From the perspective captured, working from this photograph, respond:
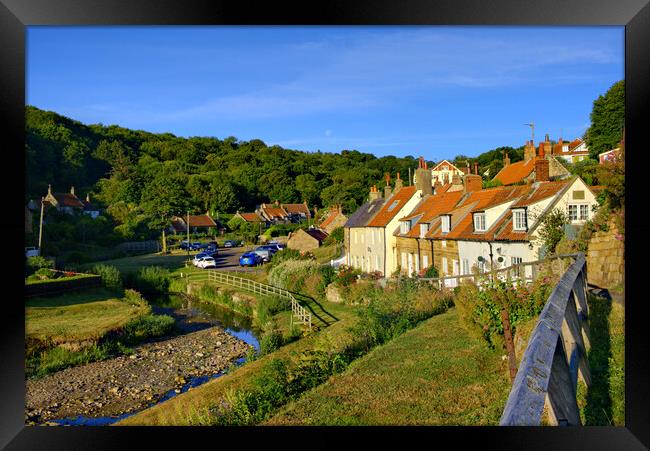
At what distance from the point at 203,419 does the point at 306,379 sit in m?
1.61

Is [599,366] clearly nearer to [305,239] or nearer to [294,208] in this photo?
[294,208]

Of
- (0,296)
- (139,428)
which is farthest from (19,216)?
(139,428)

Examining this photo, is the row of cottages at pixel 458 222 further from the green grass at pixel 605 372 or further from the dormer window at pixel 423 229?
the green grass at pixel 605 372

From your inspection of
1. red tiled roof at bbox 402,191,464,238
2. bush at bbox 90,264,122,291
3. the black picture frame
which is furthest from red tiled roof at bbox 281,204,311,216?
the black picture frame

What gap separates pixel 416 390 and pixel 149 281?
11.0m

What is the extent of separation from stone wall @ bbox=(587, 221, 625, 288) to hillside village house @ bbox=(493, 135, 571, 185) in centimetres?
423

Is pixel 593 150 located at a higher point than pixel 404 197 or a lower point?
higher

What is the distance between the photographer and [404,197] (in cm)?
1775

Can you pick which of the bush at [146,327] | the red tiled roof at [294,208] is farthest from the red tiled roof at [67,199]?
the red tiled roof at [294,208]

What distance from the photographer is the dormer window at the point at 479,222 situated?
12.2 m

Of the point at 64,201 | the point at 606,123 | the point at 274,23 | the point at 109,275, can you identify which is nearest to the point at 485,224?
the point at 606,123

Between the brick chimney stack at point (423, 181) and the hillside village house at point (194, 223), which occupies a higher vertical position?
the brick chimney stack at point (423, 181)

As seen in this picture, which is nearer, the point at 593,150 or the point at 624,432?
the point at 624,432

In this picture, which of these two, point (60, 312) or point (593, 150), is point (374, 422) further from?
point (593, 150)
